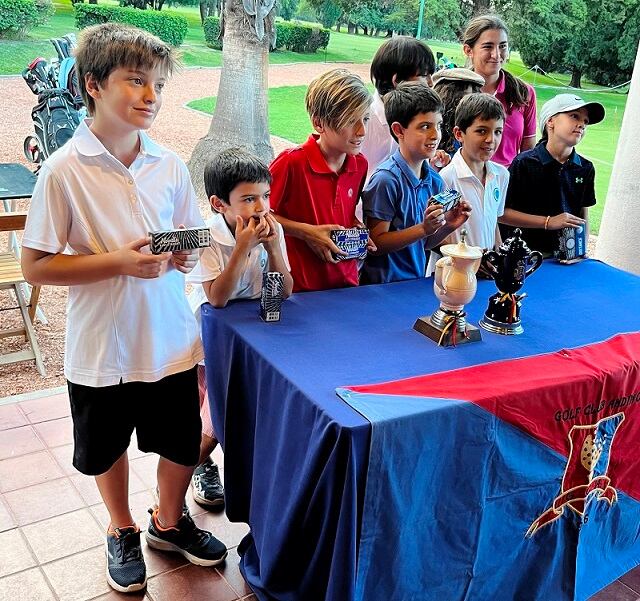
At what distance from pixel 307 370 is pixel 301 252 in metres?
0.68

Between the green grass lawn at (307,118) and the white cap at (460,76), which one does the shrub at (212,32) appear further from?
the white cap at (460,76)

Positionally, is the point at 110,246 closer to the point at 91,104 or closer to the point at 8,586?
the point at 91,104

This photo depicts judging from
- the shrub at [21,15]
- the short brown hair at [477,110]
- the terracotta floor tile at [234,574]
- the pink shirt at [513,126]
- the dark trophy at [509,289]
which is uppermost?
the shrub at [21,15]

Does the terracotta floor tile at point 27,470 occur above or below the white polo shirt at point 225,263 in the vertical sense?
below

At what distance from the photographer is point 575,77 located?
480 centimetres

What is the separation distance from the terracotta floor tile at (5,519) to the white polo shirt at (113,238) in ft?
2.78

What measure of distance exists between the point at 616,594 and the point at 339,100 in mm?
1793

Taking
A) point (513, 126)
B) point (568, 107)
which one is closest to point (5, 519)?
point (568, 107)

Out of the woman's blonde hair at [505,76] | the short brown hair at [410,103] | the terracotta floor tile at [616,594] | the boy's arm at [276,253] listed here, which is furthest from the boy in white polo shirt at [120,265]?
the woman's blonde hair at [505,76]

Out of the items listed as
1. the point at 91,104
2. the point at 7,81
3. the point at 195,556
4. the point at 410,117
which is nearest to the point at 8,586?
the point at 195,556

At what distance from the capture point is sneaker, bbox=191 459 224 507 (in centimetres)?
245

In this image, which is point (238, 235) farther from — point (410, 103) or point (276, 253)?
point (410, 103)

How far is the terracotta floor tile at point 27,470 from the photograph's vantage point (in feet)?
8.26

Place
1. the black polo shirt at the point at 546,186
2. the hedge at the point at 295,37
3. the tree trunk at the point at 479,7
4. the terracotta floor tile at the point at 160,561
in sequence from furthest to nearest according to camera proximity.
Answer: the tree trunk at the point at 479,7
the hedge at the point at 295,37
the black polo shirt at the point at 546,186
the terracotta floor tile at the point at 160,561
